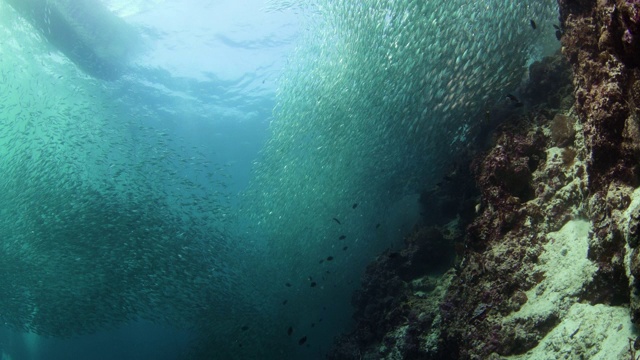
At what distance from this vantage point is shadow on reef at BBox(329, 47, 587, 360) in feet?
17.4

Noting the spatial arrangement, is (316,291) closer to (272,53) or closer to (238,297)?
(238,297)

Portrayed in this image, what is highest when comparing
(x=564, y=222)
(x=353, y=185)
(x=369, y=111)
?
(x=369, y=111)

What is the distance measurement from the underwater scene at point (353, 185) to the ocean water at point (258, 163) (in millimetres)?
95

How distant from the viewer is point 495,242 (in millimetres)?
6059

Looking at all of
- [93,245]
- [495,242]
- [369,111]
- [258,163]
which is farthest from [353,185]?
[93,245]

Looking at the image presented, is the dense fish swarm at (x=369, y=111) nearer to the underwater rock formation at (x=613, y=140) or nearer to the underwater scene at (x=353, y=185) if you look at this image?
the underwater scene at (x=353, y=185)

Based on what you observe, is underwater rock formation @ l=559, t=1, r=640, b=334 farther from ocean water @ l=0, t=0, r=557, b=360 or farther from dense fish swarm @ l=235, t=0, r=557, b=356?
ocean water @ l=0, t=0, r=557, b=360

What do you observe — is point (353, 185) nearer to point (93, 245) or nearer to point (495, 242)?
point (495, 242)

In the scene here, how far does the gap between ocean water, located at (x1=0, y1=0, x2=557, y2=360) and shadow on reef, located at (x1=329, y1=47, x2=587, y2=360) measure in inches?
90.7

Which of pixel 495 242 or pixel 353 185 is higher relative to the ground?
pixel 353 185

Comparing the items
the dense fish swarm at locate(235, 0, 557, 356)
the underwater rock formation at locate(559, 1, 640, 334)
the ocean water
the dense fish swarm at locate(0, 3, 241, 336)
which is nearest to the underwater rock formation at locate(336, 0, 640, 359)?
the underwater rock formation at locate(559, 1, 640, 334)

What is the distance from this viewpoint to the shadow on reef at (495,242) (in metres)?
5.32

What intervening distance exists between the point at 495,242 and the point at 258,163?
14.8 metres

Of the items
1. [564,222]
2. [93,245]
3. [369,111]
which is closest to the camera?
[564,222]
